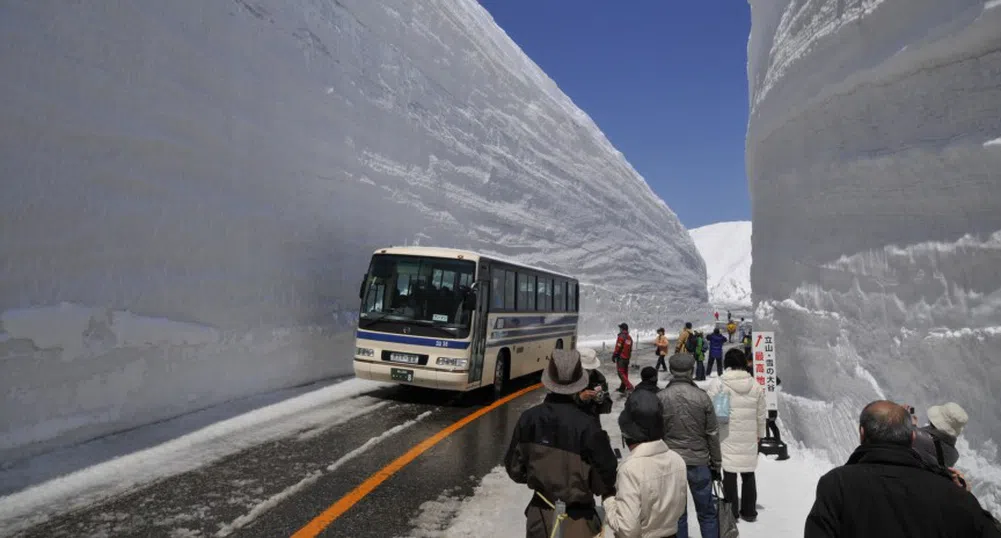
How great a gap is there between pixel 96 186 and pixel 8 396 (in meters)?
2.81

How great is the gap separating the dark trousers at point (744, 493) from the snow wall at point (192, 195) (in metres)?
7.09

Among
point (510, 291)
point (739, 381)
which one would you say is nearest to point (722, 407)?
point (739, 381)

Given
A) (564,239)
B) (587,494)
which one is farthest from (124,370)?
(564,239)

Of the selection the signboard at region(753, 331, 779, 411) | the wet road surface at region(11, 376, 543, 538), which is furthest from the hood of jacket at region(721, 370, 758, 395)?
the wet road surface at region(11, 376, 543, 538)

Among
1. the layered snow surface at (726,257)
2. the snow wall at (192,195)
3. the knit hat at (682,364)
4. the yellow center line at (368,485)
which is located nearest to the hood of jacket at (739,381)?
the knit hat at (682,364)

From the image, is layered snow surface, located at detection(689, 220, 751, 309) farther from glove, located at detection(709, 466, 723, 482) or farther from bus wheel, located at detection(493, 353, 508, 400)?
glove, located at detection(709, 466, 723, 482)

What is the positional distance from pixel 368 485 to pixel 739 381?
3604 millimetres

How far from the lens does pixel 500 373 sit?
39.1 feet

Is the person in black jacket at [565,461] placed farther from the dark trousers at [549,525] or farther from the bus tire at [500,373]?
the bus tire at [500,373]

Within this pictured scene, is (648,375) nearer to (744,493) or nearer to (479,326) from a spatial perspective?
(744,493)

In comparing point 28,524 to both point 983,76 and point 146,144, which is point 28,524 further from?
point 983,76

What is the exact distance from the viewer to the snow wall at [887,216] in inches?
179

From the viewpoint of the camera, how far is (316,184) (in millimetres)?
13562

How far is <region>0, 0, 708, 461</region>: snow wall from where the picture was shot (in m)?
6.63
